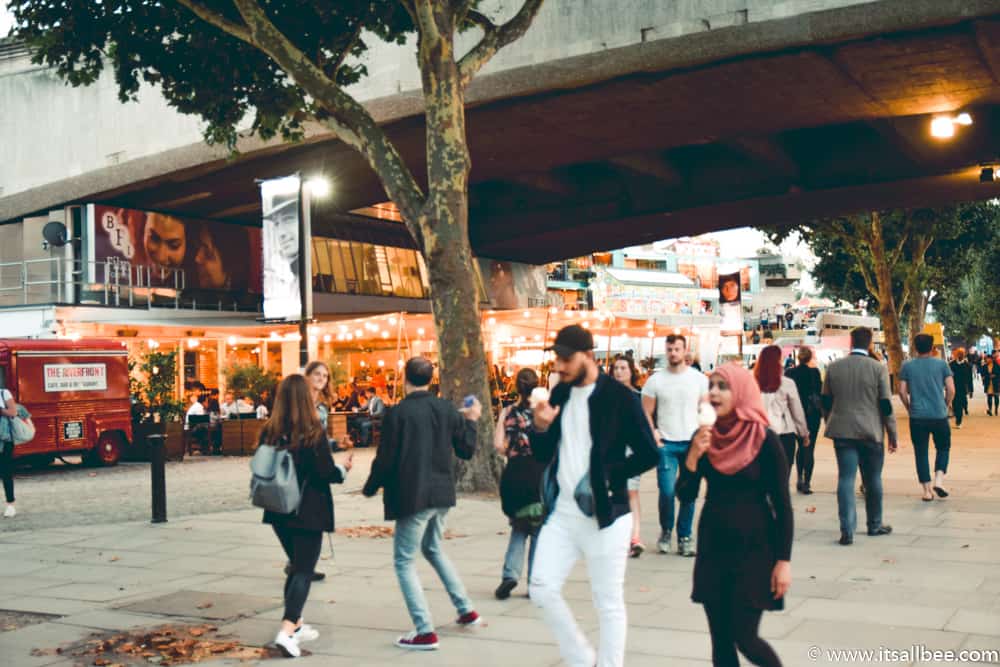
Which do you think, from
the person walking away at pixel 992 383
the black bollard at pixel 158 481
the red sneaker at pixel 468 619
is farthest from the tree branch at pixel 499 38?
the person walking away at pixel 992 383

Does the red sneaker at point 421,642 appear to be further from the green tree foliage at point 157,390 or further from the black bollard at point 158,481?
the green tree foliage at point 157,390

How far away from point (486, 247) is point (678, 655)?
3187cm

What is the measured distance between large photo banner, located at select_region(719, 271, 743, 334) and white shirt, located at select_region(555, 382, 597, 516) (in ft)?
59.5

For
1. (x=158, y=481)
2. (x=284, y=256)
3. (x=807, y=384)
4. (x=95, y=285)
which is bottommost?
(x=158, y=481)

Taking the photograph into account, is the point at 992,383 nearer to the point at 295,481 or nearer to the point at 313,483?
the point at 313,483

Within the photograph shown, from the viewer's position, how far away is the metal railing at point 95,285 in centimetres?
2791

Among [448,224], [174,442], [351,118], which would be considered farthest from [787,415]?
[174,442]

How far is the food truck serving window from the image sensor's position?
67.1 ft

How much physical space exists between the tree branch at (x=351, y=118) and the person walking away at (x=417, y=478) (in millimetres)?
7363

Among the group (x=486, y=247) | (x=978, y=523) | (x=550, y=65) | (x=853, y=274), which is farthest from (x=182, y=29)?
(x=853, y=274)

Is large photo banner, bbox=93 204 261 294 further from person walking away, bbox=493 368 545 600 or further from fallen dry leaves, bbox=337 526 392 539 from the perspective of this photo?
person walking away, bbox=493 368 545 600

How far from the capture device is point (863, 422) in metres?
9.82

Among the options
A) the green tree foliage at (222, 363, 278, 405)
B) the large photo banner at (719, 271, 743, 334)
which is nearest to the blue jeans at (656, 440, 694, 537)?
the large photo banner at (719, 271, 743, 334)

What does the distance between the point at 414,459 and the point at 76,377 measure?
16.3m
